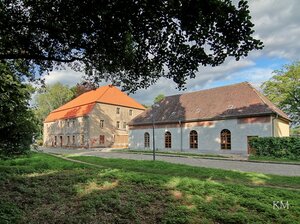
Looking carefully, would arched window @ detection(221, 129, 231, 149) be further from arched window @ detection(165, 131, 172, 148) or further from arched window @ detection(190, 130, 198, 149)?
arched window @ detection(165, 131, 172, 148)

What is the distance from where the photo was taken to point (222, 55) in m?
4.94

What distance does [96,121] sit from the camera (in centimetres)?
4156

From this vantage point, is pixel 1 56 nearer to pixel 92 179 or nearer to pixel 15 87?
pixel 15 87

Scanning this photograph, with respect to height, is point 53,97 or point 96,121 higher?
point 53,97

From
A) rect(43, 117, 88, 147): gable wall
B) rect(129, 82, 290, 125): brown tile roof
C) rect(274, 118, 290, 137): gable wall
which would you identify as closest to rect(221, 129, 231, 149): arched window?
rect(129, 82, 290, 125): brown tile roof

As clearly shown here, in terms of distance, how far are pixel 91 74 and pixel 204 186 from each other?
4745 millimetres

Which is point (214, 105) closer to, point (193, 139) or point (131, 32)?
point (193, 139)

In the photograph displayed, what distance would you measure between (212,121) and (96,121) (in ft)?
68.4

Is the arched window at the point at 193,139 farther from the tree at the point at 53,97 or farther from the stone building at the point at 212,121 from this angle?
the tree at the point at 53,97

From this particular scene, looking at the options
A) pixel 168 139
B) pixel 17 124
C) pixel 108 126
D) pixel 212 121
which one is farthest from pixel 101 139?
pixel 17 124

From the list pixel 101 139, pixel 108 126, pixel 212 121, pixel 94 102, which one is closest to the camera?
pixel 212 121

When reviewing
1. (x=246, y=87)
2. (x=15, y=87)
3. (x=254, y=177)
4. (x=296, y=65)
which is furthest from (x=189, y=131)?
(x=15, y=87)

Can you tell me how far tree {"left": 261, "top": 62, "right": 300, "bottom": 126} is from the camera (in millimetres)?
38094

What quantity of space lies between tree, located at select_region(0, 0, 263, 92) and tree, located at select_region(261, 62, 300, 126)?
3766 cm
